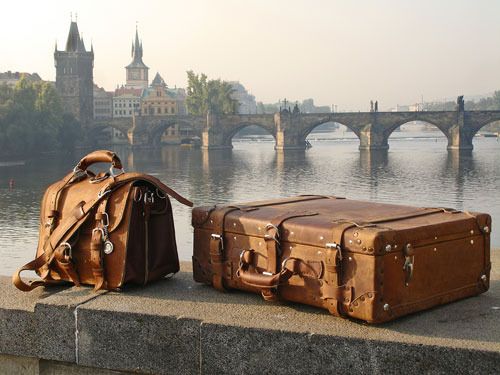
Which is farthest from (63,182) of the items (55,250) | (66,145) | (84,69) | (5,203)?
(84,69)

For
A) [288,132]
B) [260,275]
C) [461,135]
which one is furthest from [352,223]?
[288,132]

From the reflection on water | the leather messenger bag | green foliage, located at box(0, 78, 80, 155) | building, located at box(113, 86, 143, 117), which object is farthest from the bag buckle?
building, located at box(113, 86, 143, 117)

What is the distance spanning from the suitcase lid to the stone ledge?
9.6 inches

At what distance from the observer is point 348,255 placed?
95.7 inches

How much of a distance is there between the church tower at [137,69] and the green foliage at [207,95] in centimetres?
4299

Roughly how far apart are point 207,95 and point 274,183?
55147 mm

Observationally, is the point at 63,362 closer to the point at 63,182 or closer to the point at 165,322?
the point at 165,322

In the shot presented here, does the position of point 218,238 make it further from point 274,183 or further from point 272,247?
point 274,183

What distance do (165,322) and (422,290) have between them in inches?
32.7

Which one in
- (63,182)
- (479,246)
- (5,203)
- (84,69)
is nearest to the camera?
(479,246)

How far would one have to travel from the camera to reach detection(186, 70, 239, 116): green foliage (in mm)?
90812

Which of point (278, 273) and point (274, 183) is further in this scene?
point (274, 183)

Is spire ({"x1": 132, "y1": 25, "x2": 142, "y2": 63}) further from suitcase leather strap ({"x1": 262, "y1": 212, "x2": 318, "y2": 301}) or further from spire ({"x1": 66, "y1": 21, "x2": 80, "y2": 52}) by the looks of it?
suitcase leather strap ({"x1": 262, "y1": 212, "x2": 318, "y2": 301})

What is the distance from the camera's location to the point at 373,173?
147 ft
